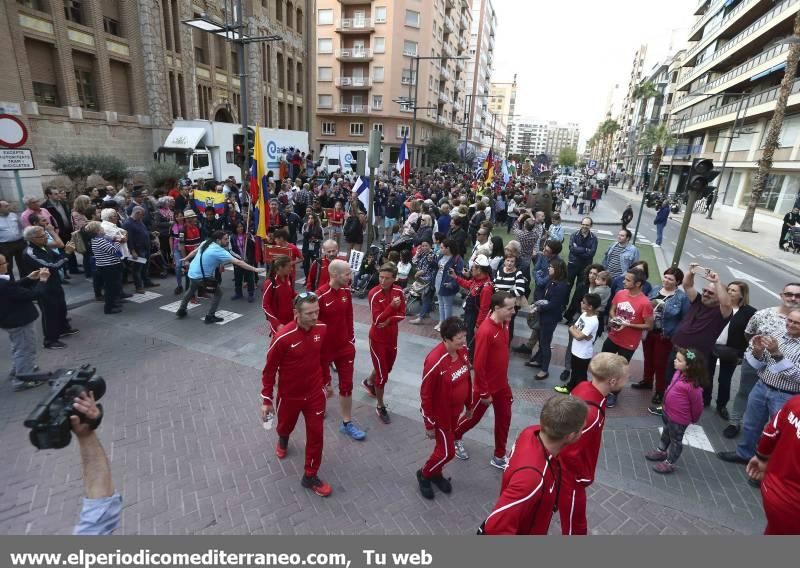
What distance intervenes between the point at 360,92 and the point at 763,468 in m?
53.0

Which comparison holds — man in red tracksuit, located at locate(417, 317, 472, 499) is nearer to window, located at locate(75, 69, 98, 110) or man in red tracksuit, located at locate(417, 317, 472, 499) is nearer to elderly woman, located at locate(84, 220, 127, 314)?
elderly woman, located at locate(84, 220, 127, 314)

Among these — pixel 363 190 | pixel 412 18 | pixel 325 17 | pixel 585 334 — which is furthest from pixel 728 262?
pixel 325 17

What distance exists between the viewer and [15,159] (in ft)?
27.1

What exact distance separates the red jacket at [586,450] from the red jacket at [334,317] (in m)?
2.62

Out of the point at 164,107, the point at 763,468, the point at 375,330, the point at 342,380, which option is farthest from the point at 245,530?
the point at 164,107

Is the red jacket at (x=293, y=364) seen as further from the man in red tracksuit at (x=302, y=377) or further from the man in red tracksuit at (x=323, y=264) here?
the man in red tracksuit at (x=323, y=264)

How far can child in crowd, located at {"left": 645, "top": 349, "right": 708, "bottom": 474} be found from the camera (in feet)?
13.6

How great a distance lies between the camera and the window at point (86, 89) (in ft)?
68.4

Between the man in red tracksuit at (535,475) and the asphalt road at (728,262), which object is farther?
the asphalt road at (728,262)

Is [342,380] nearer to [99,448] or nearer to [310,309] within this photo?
[310,309]

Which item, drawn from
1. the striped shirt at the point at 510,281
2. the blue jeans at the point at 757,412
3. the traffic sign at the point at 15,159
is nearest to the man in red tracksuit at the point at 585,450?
the blue jeans at the point at 757,412

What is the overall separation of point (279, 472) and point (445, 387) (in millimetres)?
2014

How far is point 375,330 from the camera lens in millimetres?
5012

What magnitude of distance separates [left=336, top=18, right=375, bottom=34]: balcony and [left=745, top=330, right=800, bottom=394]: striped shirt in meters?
52.8
